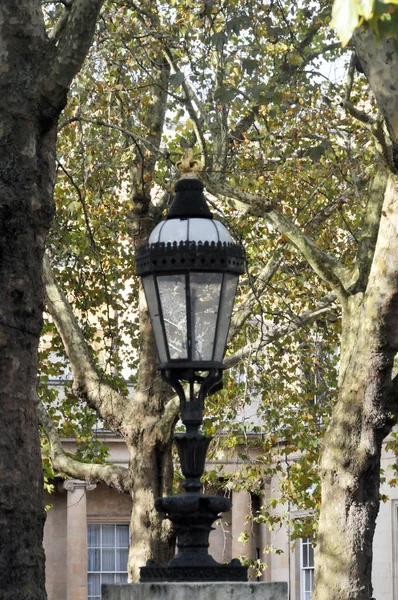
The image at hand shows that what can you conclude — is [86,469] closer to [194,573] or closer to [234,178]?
[234,178]

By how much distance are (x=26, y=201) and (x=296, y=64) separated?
8630 mm

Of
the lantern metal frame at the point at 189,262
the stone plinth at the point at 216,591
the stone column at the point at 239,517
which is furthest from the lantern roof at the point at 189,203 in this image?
the stone column at the point at 239,517

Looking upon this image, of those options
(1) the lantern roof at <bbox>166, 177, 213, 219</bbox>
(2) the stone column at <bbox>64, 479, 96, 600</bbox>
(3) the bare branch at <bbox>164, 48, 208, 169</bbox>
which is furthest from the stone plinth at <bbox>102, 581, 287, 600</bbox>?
(2) the stone column at <bbox>64, 479, 96, 600</bbox>

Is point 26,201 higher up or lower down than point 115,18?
lower down

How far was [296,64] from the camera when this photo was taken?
16266mm

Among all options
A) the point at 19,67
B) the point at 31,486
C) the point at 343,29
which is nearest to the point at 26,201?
the point at 19,67

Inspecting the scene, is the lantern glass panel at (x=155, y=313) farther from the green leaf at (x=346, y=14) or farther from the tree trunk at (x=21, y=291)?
the green leaf at (x=346, y=14)

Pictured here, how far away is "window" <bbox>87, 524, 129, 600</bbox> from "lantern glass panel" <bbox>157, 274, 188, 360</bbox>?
28.3 metres

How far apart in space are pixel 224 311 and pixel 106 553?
28.5 m

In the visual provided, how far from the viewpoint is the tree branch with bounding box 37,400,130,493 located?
16.9 m

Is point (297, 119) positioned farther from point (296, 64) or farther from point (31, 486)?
point (31, 486)

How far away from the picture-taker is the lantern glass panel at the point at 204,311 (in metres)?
6.86

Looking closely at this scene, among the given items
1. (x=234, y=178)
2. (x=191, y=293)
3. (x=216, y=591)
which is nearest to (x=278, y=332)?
(x=234, y=178)

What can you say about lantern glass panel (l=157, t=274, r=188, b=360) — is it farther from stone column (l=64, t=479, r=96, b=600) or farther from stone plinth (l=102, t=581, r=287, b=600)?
stone column (l=64, t=479, r=96, b=600)
